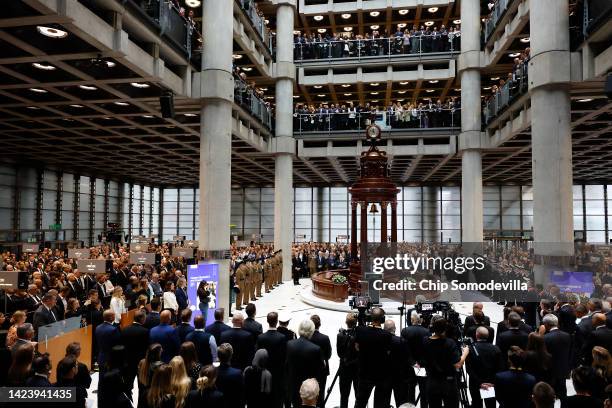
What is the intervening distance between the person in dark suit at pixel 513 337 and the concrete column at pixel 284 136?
67.3 feet

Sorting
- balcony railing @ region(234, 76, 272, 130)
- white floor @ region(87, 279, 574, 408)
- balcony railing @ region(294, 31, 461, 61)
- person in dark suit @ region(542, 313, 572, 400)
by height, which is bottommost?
white floor @ region(87, 279, 574, 408)

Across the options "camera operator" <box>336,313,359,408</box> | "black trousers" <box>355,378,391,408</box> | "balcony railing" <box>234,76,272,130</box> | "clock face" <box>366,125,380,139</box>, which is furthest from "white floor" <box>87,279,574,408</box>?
"balcony railing" <box>234,76,272,130</box>

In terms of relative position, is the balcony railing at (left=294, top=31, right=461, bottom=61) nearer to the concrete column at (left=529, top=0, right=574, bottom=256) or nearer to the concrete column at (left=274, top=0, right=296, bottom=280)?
the concrete column at (left=274, top=0, right=296, bottom=280)

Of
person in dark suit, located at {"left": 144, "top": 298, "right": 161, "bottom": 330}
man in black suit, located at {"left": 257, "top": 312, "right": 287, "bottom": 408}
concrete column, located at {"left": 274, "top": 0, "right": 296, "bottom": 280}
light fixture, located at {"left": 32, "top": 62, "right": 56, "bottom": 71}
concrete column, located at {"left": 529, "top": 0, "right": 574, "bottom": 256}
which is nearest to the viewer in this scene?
man in black suit, located at {"left": 257, "top": 312, "right": 287, "bottom": 408}

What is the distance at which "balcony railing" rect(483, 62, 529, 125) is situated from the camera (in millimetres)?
17500

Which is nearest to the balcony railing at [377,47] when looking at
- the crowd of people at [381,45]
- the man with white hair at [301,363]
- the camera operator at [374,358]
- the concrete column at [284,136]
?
the crowd of people at [381,45]

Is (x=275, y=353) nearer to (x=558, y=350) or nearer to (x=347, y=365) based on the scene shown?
(x=347, y=365)

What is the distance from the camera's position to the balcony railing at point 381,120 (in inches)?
1059

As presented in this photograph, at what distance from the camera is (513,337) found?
7.09 meters

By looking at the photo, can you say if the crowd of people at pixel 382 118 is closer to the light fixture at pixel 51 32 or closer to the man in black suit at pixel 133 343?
the light fixture at pixel 51 32

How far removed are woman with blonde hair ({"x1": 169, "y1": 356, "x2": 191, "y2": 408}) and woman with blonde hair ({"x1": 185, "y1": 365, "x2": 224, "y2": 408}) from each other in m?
0.08

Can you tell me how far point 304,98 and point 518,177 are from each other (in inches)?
814

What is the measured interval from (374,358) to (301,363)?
1.10m

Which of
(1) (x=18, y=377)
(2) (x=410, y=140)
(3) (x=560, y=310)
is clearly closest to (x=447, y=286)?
(3) (x=560, y=310)
